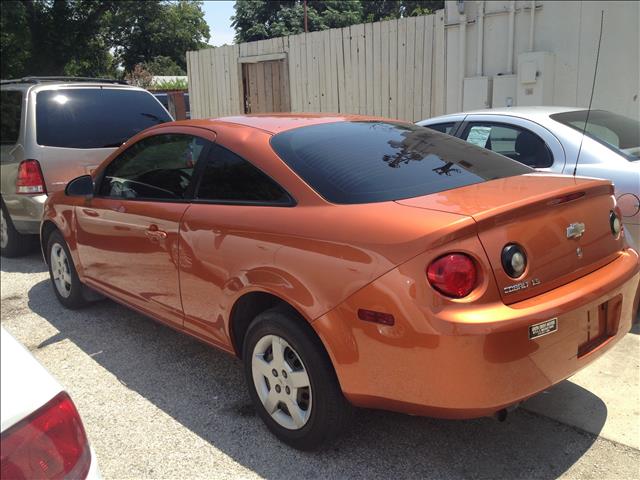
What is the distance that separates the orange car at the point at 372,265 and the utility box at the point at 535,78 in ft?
15.2

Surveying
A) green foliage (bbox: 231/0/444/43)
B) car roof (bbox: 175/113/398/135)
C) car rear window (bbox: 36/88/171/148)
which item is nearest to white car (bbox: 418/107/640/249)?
car roof (bbox: 175/113/398/135)

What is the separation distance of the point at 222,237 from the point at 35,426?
1.74 m

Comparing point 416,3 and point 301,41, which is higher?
point 416,3

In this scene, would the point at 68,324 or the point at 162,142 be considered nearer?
the point at 162,142

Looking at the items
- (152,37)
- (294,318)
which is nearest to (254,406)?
(294,318)

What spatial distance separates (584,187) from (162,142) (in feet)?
8.21

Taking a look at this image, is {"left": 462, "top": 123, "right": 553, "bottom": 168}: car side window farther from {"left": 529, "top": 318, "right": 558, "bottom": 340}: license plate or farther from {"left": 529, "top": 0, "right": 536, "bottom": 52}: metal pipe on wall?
{"left": 529, "top": 0, "right": 536, "bottom": 52}: metal pipe on wall

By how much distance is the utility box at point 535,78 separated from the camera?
7.47 metres

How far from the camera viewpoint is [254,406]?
122 inches

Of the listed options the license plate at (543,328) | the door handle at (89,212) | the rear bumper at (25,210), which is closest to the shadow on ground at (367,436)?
the license plate at (543,328)

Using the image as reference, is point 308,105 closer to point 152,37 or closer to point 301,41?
point 301,41

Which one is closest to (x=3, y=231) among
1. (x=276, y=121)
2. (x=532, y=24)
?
(x=276, y=121)

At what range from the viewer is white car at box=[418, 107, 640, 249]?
392 centimetres

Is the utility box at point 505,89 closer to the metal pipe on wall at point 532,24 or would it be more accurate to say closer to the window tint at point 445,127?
the metal pipe on wall at point 532,24
